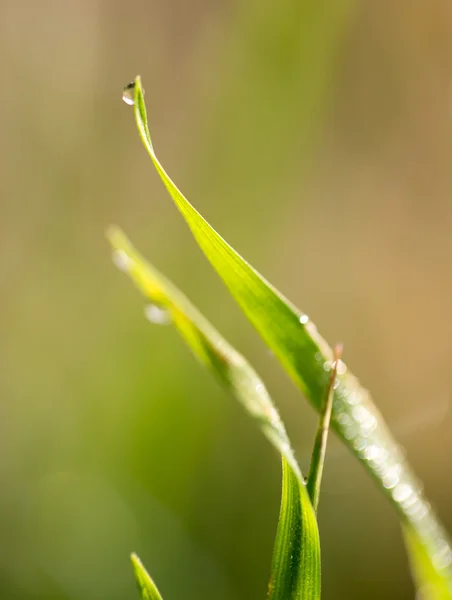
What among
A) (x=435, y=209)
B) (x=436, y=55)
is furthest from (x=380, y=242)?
(x=436, y=55)

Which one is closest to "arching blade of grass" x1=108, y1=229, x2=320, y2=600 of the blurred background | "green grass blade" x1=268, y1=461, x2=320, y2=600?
"green grass blade" x1=268, y1=461, x2=320, y2=600

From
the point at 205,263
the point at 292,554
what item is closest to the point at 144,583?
the point at 292,554

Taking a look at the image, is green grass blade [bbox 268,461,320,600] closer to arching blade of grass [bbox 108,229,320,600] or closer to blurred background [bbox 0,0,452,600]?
arching blade of grass [bbox 108,229,320,600]

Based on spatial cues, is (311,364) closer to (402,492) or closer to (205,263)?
(402,492)

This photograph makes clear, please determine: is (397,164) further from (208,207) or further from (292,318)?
(292,318)

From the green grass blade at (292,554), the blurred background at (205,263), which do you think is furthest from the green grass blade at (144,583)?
the blurred background at (205,263)

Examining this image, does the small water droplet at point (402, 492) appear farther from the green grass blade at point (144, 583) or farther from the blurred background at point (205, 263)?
the blurred background at point (205, 263)
